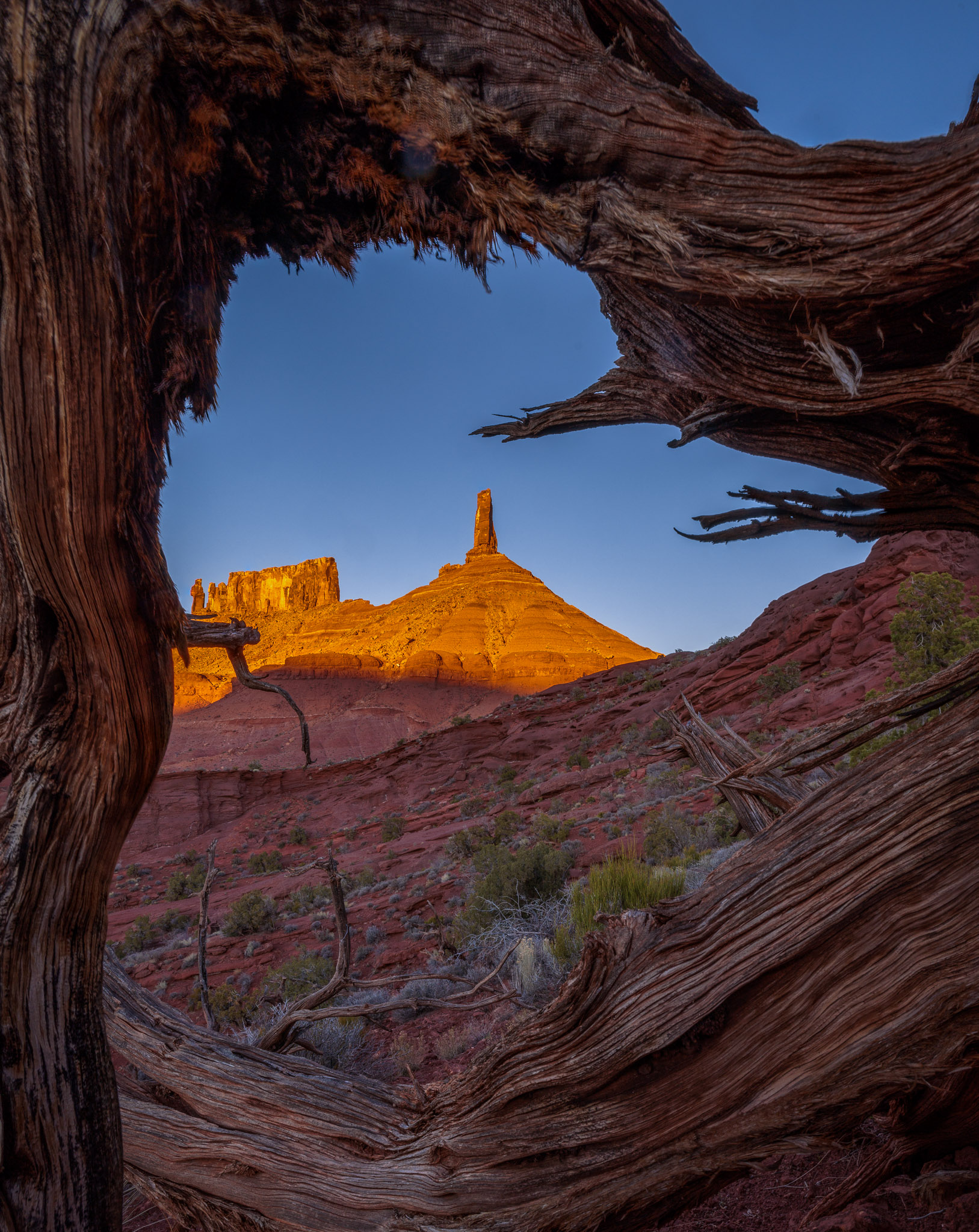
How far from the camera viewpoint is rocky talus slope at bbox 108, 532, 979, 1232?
4.18 meters

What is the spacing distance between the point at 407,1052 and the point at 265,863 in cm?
1401

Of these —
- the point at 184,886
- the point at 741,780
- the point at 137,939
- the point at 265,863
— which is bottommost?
the point at 184,886

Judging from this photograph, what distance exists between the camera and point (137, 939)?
35.0 feet

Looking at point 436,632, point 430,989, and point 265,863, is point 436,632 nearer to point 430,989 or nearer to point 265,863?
point 265,863

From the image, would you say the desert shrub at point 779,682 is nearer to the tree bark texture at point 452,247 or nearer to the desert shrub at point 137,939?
the desert shrub at point 137,939

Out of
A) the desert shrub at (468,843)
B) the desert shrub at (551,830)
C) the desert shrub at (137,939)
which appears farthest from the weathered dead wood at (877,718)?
the desert shrub at (137,939)

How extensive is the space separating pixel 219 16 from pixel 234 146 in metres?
0.26

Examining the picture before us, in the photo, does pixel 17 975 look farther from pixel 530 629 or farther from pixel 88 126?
pixel 530 629

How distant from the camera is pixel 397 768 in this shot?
27.7 metres

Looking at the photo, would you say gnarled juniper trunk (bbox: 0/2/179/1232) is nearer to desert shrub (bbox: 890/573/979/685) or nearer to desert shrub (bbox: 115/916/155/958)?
desert shrub (bbox: 115/916/155/958)

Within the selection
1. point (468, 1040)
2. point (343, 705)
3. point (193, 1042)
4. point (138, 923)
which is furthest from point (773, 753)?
point (343, 705)

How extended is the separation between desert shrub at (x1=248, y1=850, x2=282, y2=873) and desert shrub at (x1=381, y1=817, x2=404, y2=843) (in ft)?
9.09

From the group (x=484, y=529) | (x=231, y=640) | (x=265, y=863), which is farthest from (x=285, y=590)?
(x=231, y=640)

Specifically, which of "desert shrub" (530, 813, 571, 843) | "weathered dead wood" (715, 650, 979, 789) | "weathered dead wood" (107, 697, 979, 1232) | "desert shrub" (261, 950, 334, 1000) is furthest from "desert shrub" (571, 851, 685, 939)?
"desert shrub" (530, 813, 571, 843)
